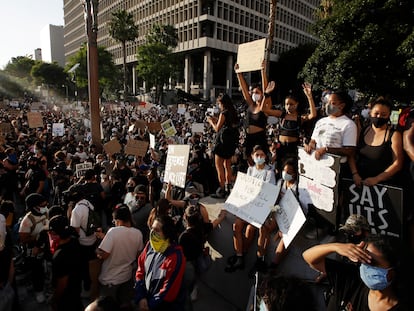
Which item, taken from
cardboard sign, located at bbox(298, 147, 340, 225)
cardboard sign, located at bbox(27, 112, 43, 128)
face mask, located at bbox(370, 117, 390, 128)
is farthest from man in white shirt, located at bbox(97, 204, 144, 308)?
cardboard sign, located at bbox(27, 112, 43, 128)

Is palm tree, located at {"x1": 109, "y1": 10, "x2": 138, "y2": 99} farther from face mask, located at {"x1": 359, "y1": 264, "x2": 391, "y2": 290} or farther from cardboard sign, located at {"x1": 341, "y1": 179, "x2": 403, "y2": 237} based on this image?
face mask, located at {"x1": 359, "y1": 264, "x2": 391, "y2": 290}

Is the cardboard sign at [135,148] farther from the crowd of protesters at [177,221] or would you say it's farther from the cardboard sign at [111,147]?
the crowd of protesters at [177,221]

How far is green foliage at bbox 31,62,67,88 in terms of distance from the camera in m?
74.6

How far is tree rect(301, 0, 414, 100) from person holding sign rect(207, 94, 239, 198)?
958 centimetres

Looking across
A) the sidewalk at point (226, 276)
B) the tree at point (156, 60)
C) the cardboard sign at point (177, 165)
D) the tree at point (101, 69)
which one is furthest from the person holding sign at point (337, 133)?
the tree at point (101, 69)

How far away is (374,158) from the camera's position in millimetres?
3373

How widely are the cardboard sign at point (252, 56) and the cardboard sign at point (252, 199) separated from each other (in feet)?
8.02

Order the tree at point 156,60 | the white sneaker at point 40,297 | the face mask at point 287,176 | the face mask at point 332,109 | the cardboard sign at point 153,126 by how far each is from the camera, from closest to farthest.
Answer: the face mask at point 332,109 → the face mask at point 287,176 → the white sneaker at point 40,297 → the cardboard sign at point 153,126 → the tree at point 156,60

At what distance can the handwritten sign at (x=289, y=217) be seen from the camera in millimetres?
3041

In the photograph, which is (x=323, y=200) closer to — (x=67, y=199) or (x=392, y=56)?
(x=67, y=199)

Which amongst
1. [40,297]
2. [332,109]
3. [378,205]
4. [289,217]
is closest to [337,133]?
[332,109]

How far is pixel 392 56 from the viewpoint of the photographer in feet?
43.2

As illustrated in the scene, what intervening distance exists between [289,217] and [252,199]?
0.63 metres

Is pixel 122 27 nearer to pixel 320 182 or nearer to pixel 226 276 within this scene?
pixel 226 276
